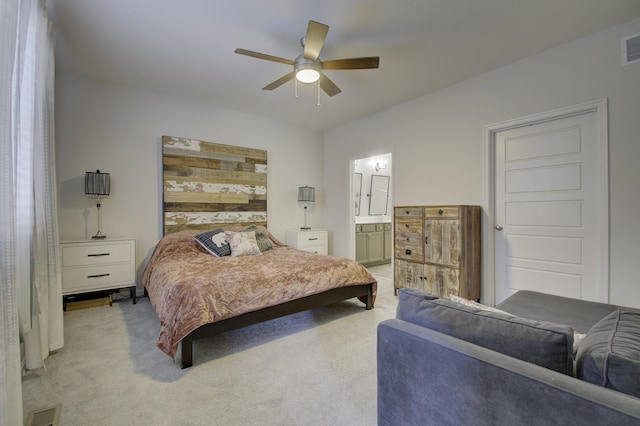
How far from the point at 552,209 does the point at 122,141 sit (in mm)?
4978

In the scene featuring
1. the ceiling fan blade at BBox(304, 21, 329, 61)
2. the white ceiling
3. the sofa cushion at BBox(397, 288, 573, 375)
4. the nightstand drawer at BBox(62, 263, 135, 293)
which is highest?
the white ceiling

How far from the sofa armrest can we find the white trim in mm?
2529

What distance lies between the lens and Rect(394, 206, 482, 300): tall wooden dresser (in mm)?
3043

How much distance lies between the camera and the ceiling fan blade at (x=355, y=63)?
2.23m

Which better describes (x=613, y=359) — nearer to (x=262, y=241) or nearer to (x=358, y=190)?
(x=262, y=241)

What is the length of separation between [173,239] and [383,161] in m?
4.41

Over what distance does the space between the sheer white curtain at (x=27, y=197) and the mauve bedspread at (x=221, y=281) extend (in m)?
0.73

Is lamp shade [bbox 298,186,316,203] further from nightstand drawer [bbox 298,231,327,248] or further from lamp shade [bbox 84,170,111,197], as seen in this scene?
lamp shade [bbox 84,170,111,197]

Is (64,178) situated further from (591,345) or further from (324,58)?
(591,345)

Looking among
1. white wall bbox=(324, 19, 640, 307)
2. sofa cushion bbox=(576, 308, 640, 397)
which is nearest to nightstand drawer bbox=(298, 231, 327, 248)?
white wall bbox=(324, 19, 640, 307)

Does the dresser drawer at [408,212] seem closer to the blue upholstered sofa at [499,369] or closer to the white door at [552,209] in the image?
the white door at [552,209]

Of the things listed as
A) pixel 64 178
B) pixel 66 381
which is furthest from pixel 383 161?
pixel 66 381

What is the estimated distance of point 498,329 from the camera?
923 millimetres

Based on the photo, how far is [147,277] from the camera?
10.4ft
